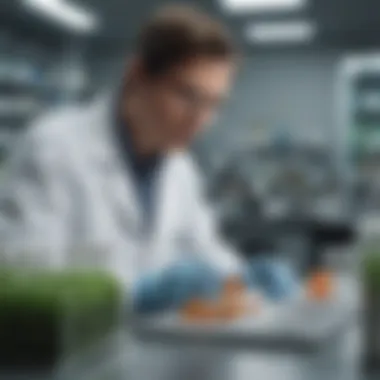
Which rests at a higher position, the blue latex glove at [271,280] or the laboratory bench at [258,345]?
the blue latex glove at [271,280]

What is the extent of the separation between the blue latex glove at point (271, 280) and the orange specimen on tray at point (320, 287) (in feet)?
0.07

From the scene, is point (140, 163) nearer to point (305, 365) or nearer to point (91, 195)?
point (91, 195)

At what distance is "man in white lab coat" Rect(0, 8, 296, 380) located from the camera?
112 centimetres

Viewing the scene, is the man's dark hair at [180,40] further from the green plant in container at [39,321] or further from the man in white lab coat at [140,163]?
the green plant in container at [39,321]

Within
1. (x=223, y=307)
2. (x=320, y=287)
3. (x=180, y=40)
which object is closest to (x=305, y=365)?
(x=223, y=307)

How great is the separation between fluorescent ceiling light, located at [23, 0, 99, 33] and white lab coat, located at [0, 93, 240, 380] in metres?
0.13

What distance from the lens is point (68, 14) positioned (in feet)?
4.13

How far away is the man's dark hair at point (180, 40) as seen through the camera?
110 cm

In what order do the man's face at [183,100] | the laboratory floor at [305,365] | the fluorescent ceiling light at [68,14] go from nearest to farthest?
the laboratory floor at [305,365] → the man's face at [183,100] → the fluorescent ceiling light at [68,14]

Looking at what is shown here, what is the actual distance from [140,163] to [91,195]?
0.28 feet

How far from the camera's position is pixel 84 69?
1.24m

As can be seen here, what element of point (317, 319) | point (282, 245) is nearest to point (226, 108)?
point (282, 245)

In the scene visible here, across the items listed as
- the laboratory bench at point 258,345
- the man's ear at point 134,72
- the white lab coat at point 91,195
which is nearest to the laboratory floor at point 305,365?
the laboratory bench at point 258,345

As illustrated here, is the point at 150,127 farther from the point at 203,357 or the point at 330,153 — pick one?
the point at 203,357
